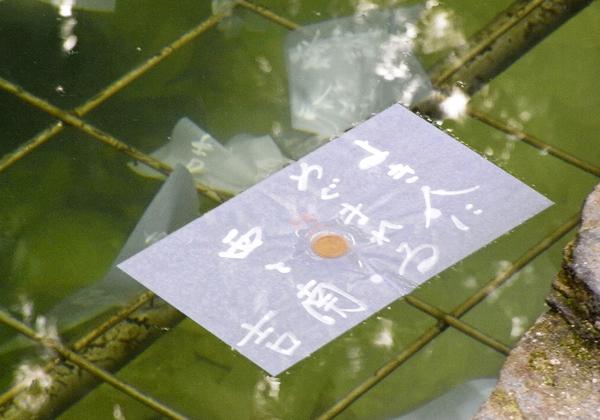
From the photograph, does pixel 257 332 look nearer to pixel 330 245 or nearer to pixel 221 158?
pixel 330 245

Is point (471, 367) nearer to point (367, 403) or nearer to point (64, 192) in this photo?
point (367, 403)

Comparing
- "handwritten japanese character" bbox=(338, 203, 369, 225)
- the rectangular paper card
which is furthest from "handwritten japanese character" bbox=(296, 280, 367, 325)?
"handwritten japanese character" bbox=(338, 203, 369, 225)

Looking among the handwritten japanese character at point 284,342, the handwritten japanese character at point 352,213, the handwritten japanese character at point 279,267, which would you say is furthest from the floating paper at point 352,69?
the handwritten japanese character at point 284,342

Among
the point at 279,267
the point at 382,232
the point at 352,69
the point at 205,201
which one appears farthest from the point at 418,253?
the point at 352,69

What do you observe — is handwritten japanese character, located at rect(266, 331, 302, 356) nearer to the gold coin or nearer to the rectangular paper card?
the rectangular paper card

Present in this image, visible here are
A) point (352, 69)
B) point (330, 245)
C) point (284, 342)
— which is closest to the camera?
point (284, 342)
